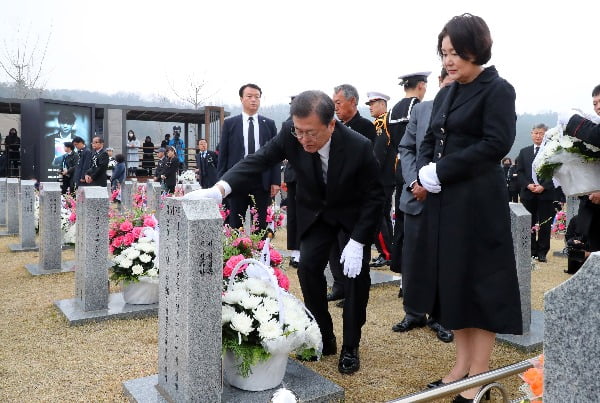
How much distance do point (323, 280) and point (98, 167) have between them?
9.92 meters

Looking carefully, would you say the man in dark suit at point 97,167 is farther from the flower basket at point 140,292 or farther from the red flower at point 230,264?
the red flower at point 230,264

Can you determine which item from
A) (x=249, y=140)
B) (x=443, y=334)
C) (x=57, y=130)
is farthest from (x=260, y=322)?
(x=57, y=130)

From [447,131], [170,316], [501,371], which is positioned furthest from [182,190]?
[501,371]

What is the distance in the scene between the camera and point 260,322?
2904mm

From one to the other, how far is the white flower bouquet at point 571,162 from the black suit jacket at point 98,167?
1041 centimetres

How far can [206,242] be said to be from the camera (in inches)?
102

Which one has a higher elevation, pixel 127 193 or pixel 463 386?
pixel 463 386

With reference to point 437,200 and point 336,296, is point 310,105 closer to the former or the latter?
point 437,200

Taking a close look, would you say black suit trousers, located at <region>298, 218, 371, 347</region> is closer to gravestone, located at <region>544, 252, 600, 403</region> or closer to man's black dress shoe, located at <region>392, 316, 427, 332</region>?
man's black dress shoe, located at <region>392, 316, 427, 332</region>

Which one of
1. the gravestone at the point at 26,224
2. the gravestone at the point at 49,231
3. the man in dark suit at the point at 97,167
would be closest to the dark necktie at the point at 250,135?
the gravestone at the point at 49,231

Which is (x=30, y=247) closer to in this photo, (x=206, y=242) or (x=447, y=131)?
(x=206, y=242)

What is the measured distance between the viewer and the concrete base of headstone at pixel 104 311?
461 cm

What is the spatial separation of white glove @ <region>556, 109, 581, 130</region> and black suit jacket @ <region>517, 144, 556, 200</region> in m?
4.41

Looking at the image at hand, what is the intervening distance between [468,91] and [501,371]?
151cm
